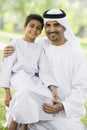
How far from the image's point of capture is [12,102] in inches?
184

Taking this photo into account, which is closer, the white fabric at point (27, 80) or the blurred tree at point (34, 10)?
the white fabric at point (27, 80)

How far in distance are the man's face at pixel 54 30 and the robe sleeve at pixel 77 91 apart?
1.03 feet

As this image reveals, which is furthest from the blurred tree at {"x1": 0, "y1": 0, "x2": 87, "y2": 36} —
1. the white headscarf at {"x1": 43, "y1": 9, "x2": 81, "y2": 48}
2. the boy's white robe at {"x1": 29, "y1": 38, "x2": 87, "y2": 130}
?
the boy's white robe at {"x1": 29, "y1": 38, "x2": 87, "y2": 130}

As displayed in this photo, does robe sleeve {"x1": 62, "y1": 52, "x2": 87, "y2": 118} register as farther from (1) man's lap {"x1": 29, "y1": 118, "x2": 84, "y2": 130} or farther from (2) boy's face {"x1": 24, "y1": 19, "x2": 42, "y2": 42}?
(2) boy's face {"x1": 24, "y1": 19, "x2": 42, "y2": 42}

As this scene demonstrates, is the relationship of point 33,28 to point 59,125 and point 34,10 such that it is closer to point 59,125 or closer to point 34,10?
point 59,125

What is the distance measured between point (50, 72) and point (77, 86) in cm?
36

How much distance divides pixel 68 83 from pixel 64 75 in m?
0.10

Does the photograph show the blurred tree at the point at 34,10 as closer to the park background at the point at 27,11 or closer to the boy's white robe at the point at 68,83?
the park background at the point at 27,11

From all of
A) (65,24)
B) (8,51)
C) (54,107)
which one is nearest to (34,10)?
(65,24)

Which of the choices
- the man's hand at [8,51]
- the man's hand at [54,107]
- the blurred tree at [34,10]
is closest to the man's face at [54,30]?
the man's hand at [8,51]

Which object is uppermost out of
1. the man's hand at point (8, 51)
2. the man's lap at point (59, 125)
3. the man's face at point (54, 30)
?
the man's face at point (54, 30)

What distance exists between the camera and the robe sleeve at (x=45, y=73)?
491cm

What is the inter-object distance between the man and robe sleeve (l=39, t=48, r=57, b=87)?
5 cm

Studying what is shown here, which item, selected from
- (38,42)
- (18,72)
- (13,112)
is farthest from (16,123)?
(38,42)
